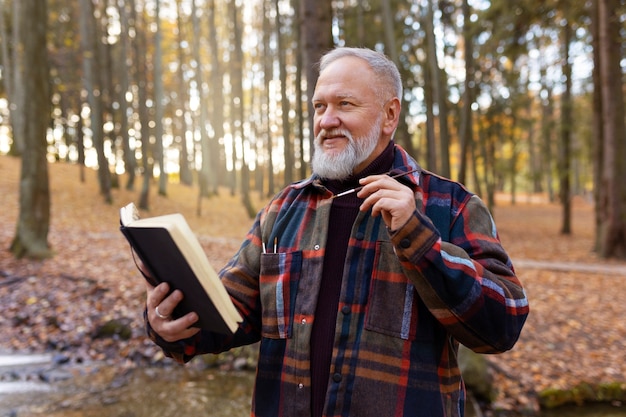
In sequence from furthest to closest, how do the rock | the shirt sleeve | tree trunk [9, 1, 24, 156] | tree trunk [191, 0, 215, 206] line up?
1. tree trunk [191, 0, 215, 206]
2. tree trunk [9, 1, 24, 156]
3. the rock
4. the shirt sleeve

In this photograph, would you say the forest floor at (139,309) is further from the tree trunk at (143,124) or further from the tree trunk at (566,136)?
the tree trunk at (566,136)

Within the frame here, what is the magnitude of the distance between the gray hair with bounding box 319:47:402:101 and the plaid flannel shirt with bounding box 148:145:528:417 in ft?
0.99

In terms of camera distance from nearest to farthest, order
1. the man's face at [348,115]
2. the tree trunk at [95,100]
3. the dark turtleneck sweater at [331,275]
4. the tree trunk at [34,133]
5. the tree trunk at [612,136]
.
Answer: the dark turtleneck sweater at [331,275] < the man's face at [348,115] < the tree trunk at [34,133] < the tree trunk at [612,136] < the tree trunk at [95,100]

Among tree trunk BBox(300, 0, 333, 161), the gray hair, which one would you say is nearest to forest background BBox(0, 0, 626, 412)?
tree trunk BBox(300, 0, 333, 161)

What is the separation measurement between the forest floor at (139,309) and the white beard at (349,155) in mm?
4323

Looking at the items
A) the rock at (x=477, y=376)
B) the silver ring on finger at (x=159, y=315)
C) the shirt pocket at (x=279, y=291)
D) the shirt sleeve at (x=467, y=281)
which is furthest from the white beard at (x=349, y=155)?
the rock at (x=477, y=376)

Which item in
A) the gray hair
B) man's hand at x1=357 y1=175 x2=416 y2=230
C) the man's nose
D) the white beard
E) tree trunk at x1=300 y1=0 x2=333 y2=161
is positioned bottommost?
man's hand at x1=357 y1=175 x2=416 y2=230

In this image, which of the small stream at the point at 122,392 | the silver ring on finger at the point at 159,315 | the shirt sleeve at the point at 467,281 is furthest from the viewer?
the small stream at the point at 122,392

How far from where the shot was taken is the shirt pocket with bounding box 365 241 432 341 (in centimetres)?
168

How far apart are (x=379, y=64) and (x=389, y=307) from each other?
3.25ft

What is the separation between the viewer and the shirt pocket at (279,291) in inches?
73.5

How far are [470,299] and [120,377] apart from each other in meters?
5.06

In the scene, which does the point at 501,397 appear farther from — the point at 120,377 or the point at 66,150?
the point at 66,150

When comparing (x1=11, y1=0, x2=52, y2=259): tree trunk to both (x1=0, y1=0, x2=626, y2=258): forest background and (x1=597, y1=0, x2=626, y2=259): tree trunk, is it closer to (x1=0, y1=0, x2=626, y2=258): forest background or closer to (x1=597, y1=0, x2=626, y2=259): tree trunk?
(x1=0, y1=0, x2=626, y2=258): forest background
